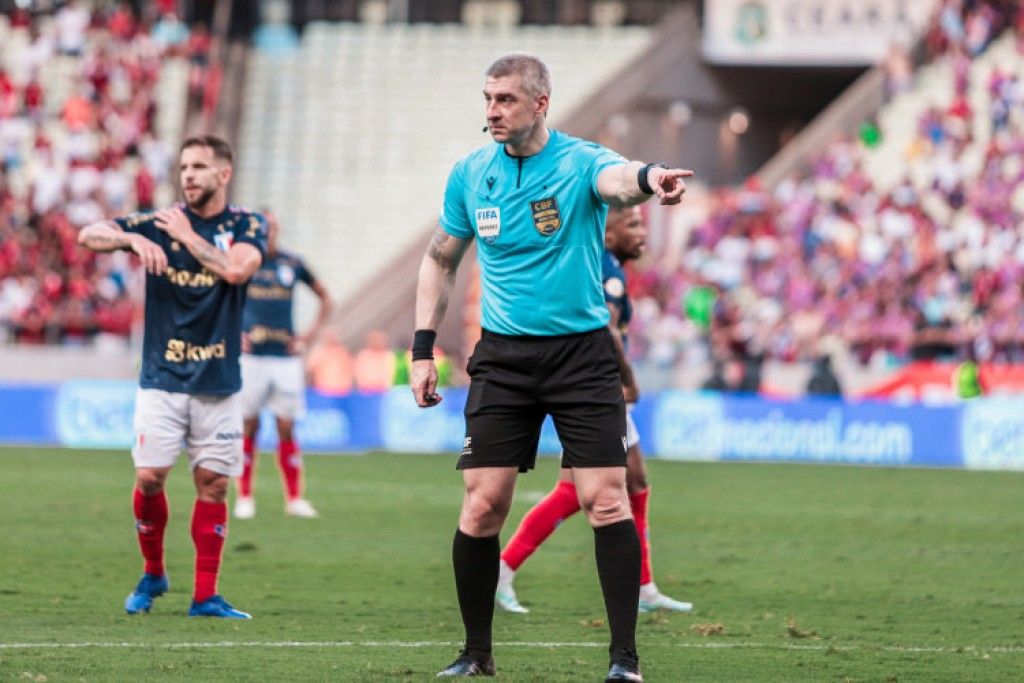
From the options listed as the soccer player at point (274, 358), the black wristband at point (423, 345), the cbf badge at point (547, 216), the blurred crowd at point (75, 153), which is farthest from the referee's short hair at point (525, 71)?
the blurred crowd at point (75, 153)

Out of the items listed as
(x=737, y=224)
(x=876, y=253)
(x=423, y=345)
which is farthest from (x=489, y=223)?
(x=737, y=224)

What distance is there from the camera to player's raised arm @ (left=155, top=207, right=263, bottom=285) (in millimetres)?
9453

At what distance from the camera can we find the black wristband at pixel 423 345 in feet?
25.0

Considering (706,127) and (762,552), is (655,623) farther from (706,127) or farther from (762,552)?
(706,127)

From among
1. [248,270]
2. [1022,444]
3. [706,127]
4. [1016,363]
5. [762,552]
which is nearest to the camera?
[248,270]

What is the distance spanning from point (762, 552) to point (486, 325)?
6.91 metres

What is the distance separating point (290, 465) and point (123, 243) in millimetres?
7283

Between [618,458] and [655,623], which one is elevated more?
[618,458]

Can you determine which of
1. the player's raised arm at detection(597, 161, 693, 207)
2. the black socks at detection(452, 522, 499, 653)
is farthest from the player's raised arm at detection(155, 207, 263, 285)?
the player's raised arm at detection(597, 161, 693, 207)

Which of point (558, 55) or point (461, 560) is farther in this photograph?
point (558, 55)

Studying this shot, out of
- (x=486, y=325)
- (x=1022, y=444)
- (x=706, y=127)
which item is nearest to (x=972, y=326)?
(x=1022, y=444)

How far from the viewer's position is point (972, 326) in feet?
87.8

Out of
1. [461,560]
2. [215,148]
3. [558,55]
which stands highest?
[558,55]

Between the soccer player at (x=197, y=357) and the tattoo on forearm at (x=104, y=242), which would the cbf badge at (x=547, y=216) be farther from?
the tattoo on forearm at (x=104, y=242)
